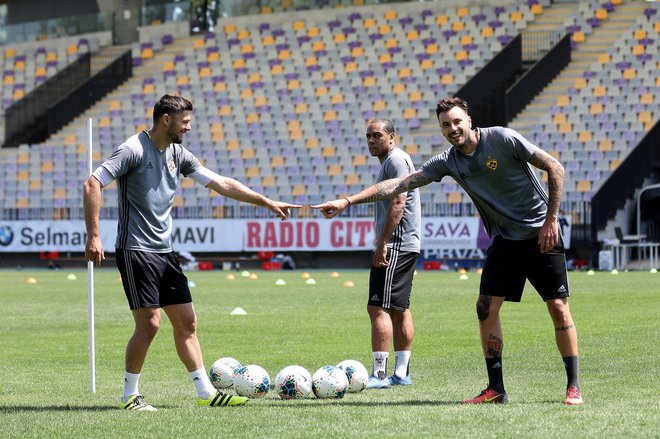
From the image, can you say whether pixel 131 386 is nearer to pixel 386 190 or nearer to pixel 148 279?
pixel 148 279

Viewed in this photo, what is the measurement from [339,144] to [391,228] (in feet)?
99.9

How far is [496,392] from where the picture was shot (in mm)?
8484

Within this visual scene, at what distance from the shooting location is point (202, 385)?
8.64m

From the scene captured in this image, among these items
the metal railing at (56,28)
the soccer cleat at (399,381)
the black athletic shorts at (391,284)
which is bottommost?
Answer: the soccer cleat at (399,381)

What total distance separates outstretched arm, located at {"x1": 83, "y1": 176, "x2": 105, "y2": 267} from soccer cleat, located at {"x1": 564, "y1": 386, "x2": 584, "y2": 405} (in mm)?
3347

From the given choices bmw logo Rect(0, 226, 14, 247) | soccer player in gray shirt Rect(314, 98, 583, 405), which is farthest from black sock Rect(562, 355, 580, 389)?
bmw logo Rect(0, 226, 14, 247)

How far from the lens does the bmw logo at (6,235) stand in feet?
128

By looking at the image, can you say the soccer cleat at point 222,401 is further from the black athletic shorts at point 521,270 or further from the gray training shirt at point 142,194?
the black athletic shorts at point 521,270

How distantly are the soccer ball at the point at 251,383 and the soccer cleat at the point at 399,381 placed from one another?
1324 mm

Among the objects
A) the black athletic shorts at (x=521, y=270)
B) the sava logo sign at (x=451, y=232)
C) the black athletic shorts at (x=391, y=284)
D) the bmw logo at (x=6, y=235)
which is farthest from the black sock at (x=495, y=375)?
the bmw logo at (x=6, y=235)

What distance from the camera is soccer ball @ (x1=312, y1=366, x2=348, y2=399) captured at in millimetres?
8925

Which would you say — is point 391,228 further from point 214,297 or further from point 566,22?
point 566,22

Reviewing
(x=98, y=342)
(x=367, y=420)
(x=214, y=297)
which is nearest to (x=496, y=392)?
(x=367, y=420)

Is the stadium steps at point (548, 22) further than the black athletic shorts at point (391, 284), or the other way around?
the stadium steps at point (548, 22)
